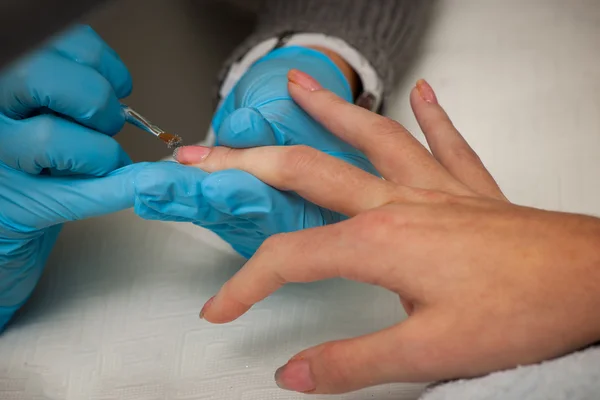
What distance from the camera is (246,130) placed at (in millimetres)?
515

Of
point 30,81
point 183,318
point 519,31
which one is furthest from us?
point 519,31

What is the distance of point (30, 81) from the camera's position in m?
0.46

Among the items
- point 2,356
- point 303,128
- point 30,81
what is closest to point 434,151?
point 303,128

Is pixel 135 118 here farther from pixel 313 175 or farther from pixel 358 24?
pixel 358 24

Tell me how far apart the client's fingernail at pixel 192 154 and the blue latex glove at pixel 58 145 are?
5cm

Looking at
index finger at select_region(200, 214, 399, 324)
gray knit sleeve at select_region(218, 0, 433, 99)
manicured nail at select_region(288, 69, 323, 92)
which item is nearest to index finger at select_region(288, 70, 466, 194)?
manicured nail at select_region(288, 69, 323, 92)

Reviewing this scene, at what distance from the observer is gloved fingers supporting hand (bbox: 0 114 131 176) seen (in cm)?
46

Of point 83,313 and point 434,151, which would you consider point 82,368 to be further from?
point 434,151

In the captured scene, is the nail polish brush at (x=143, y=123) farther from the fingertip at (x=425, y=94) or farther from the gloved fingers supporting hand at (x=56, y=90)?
the fingertip at (x=425, y=94)

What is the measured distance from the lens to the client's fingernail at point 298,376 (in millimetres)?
398

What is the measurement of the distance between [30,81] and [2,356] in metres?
0.29

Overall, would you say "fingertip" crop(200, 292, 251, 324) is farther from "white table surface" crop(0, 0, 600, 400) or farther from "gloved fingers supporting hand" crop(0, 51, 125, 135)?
"gloved fingers supporting hand" crop(0, 51, 125, 135)

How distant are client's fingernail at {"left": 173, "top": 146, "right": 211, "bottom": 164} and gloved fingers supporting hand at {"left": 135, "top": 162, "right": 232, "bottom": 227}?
4cm

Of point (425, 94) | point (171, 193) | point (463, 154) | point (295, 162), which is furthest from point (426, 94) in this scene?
point (171, 193)
